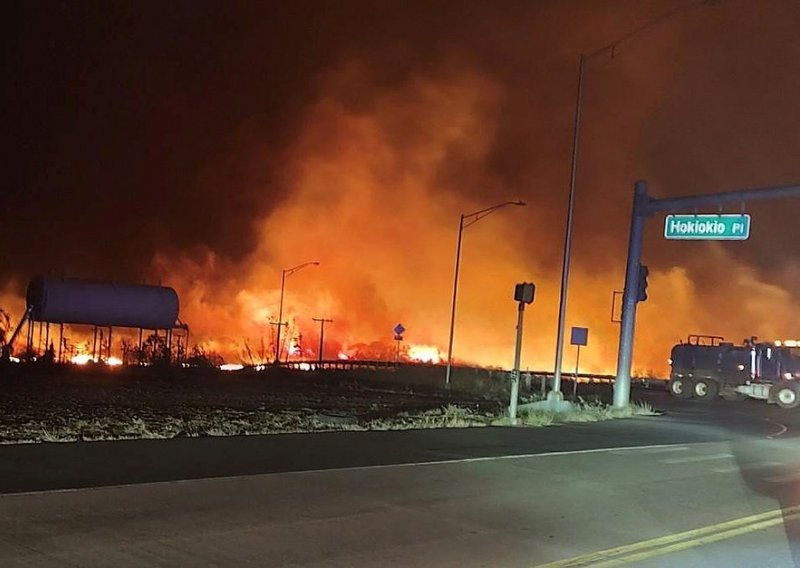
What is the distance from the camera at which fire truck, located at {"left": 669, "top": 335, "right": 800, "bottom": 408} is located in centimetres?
3692

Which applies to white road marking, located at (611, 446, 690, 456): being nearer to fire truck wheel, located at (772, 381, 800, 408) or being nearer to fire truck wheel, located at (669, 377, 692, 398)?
fire truck wheel, located at (772, 381, 800, 408)

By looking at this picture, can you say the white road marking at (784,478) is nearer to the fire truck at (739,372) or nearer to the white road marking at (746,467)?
the white road marking at (746,467)

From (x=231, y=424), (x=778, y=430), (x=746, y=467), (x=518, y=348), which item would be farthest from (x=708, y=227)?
(x=231, y=424)

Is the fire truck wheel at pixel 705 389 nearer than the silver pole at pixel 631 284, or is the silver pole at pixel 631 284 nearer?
Result: the silver pole at pixel 631 284

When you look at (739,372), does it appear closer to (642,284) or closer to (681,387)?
(681,387)

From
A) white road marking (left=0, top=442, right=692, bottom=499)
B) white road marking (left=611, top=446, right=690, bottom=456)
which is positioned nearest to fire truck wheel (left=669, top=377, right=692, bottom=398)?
white road marking (left=0, top=442, right=692, bottom=499)

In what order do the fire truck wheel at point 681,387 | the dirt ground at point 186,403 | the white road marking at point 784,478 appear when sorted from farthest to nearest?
the fire truck wheel at point 681,387 → the dirt ground at point 186,403 → the white road marking at point 784,478

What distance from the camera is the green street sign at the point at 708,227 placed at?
2477cm

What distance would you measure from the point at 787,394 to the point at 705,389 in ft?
13.0

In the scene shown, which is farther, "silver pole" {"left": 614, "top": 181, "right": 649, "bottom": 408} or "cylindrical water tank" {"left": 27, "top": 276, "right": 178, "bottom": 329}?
"cylindrical water tank" {"left": 27, "top": 276, "right": 178, "bottom": 329}

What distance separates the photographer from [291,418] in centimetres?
1912

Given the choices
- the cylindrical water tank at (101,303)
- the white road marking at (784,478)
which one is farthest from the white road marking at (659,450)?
the cylindrical water tank at (101,303)

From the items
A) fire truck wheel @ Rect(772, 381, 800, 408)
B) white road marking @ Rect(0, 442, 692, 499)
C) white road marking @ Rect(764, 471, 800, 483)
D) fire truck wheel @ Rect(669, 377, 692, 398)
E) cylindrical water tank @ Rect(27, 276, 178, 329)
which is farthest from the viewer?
cylindrical water tank @ Rect(27, 276, 178, 329)

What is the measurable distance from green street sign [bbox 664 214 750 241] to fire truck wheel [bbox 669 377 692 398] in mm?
15338
